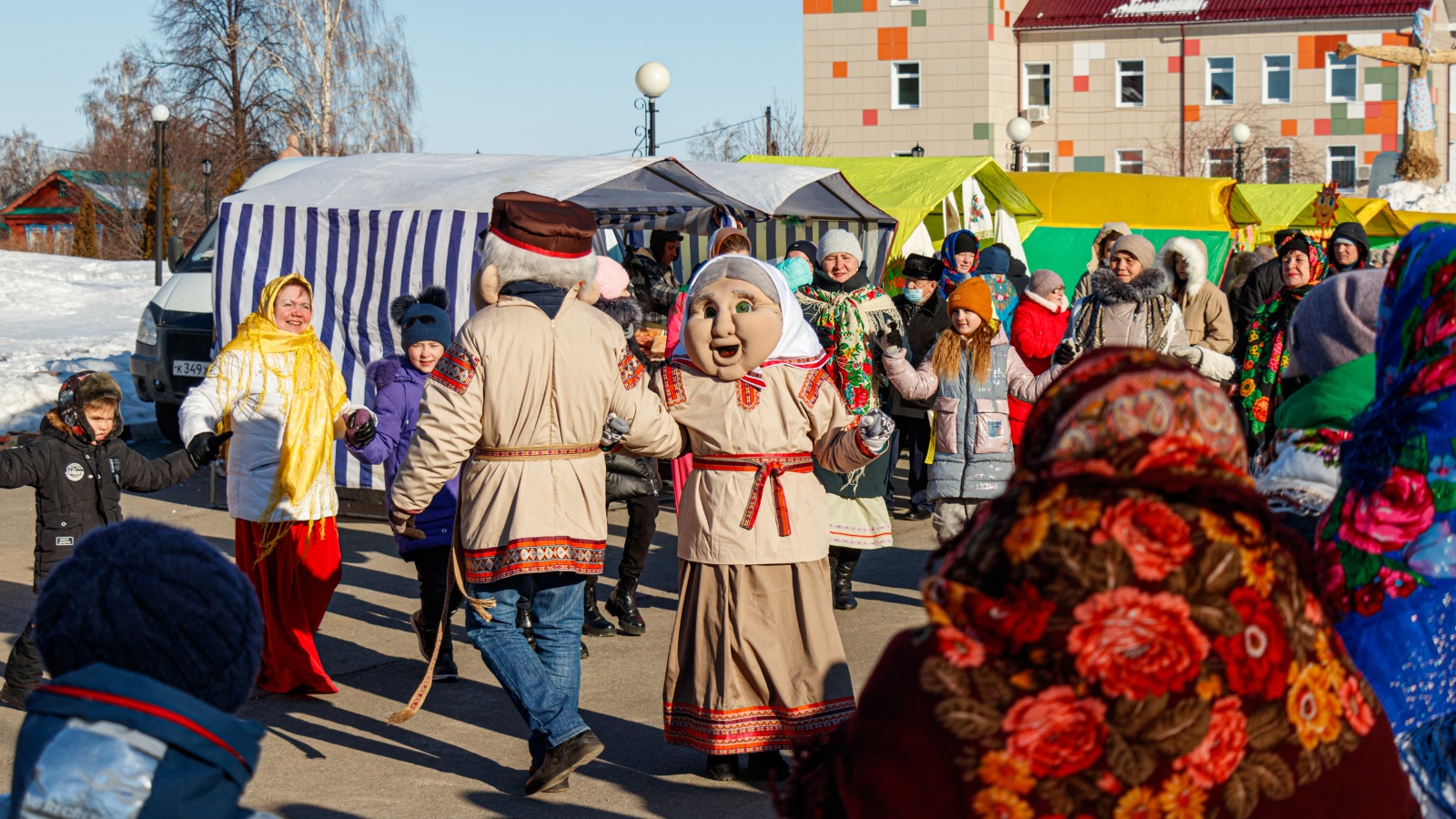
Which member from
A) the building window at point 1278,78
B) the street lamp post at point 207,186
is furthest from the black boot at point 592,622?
the building window at point 1278,78

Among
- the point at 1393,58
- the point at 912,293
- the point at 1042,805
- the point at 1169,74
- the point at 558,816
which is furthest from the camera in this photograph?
the point at 1169,74

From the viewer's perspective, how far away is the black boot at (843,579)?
7477mm

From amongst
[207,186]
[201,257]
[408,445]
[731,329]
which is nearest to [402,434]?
[408,445]

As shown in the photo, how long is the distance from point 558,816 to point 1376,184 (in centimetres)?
3769

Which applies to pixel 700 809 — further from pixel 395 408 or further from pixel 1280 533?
pixel 1280 533

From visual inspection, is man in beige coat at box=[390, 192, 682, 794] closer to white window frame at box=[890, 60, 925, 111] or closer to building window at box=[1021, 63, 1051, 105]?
white window frame at box=[890, 60, 925, 111]

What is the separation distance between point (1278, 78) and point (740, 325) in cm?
4638

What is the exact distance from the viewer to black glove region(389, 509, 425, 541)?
16.0 feet

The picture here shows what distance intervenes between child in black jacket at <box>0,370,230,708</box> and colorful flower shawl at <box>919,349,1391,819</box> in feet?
13.6

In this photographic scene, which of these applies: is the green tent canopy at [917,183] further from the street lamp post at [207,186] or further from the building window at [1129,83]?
the building window at [1129,83]

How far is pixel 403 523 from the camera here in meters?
5.00

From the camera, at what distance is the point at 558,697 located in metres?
4.71

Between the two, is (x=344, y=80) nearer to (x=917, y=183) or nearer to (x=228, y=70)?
(x=228, y=70)

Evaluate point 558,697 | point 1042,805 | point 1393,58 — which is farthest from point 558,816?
point 1393,58
